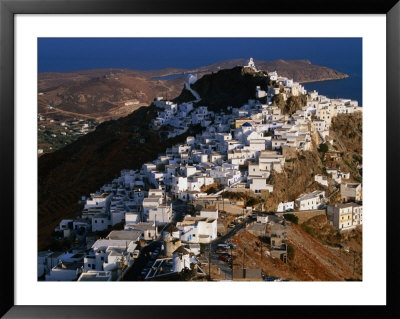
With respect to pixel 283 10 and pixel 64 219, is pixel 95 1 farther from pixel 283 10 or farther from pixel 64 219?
pixel 64 219

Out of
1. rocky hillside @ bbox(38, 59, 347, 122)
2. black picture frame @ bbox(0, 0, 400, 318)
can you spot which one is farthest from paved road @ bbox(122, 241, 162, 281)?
rocky hillside @ bbox(38, 59, 347, 122)

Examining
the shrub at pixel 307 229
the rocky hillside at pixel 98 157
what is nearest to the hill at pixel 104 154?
the rocky hillside at pixel 98 157

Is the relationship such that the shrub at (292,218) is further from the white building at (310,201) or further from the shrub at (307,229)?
the white building at (310,201)

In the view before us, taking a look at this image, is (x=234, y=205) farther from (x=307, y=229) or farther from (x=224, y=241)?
(x=224, y=241)

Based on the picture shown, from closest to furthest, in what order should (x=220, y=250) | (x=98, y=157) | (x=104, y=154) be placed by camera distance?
(x=220, y=250) → (x=98, y=157) → (x=104, y=154)

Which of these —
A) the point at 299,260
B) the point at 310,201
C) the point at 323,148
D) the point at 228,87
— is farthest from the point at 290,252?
the point at 228,87

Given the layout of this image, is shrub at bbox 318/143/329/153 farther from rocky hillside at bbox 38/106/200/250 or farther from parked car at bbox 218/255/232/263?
parked car at bbox 218/255/232/263
